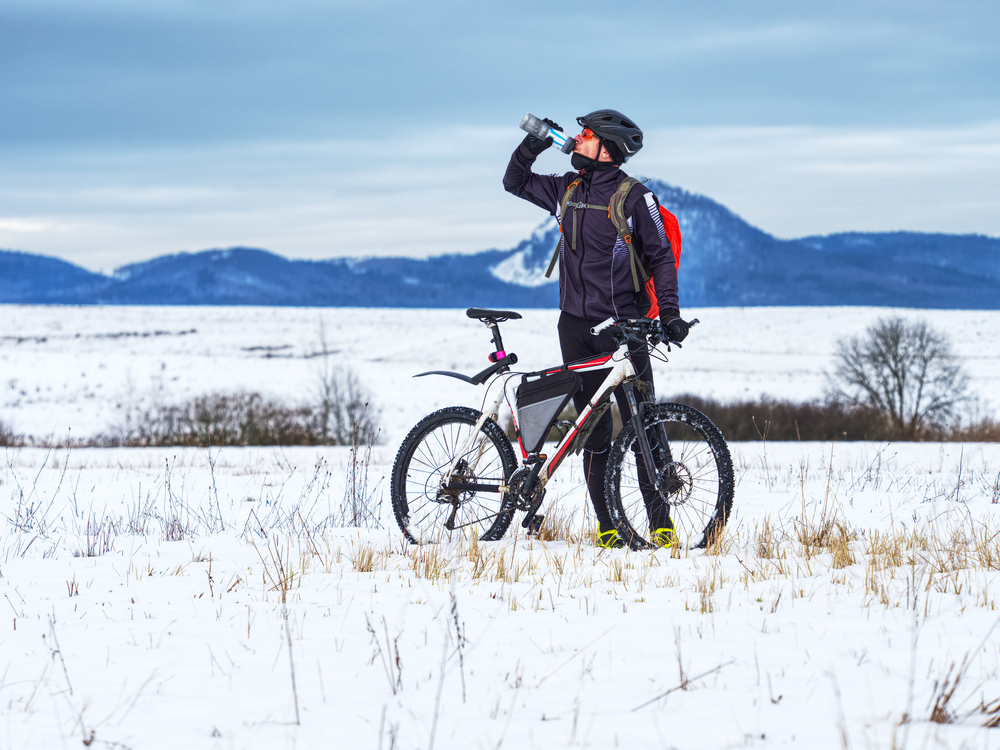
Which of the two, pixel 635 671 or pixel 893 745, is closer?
pixel 893 745

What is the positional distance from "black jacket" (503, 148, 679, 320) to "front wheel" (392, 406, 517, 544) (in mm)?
986

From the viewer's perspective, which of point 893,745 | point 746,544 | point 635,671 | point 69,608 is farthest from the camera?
point 746,544

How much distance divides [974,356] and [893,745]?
6199cm

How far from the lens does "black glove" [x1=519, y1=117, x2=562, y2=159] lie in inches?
223

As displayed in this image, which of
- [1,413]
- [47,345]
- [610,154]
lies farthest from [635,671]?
[47,345]

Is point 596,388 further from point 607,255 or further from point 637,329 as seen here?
point 607,255

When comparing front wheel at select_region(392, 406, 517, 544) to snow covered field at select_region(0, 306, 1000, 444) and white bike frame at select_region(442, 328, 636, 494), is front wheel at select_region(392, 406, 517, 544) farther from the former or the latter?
snow covered field at select_region(0, 306, 1000, 444)

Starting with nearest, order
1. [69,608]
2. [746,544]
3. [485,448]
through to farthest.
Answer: [69,608] → [746,544] → [485,448]

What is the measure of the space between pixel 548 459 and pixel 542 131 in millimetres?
2003

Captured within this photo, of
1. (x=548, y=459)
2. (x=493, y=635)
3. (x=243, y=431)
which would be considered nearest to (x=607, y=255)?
(x=548, y=459)

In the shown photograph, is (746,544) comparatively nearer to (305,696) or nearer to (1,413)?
(305,696)

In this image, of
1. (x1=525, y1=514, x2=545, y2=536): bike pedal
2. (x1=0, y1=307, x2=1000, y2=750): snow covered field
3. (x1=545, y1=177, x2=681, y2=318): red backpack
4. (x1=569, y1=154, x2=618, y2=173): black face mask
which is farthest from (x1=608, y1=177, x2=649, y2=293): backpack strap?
(x1=0, y1=307, x2=1000, y2=750): snow covered field

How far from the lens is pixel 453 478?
5.54 metres

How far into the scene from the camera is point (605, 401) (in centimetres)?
543
